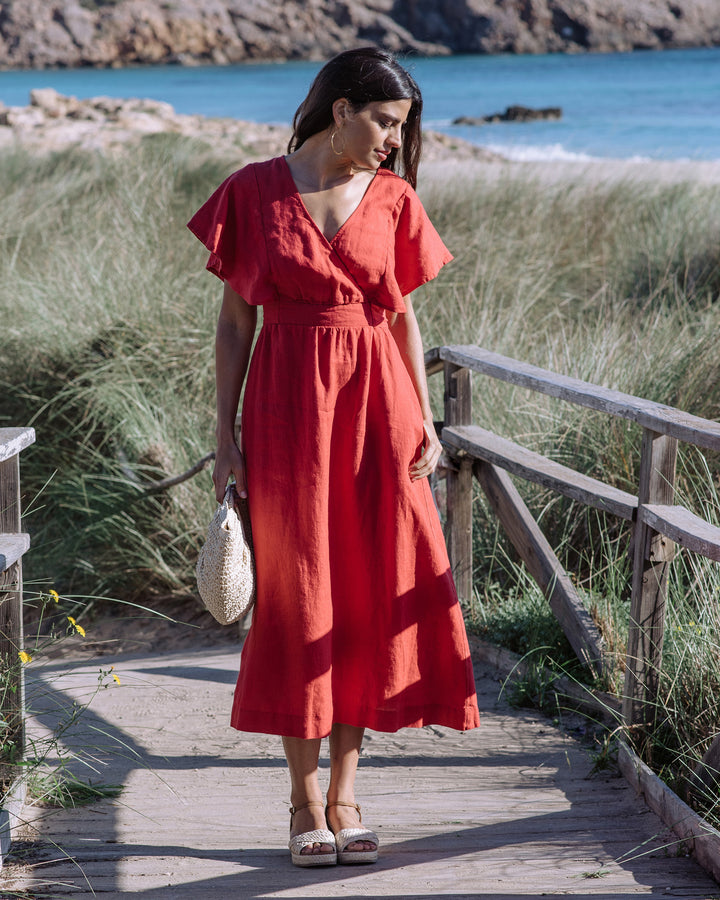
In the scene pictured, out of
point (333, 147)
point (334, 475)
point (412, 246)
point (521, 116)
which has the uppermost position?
point (333, 147)

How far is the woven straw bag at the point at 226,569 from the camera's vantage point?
218cm

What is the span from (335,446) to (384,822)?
966mm

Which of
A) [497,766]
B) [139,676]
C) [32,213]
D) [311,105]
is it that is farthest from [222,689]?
[32,213]

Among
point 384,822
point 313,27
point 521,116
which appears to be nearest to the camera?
point 384,822

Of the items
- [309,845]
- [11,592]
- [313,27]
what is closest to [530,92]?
[313,27]

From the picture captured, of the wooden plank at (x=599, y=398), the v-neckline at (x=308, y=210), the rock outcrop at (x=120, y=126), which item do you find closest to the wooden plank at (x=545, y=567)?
the wooden plank at (x=599, y=398)

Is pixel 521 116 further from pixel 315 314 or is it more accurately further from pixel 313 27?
pixel 313 27

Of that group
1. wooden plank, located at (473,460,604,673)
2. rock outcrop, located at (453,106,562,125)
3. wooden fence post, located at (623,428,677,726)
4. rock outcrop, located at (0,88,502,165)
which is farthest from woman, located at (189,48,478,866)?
rock outcrop, located at (453,106,562,125)

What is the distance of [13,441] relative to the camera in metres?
2.21

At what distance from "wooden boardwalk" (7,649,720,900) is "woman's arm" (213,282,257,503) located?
743mm

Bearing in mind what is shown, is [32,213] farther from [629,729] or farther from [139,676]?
[629,729]

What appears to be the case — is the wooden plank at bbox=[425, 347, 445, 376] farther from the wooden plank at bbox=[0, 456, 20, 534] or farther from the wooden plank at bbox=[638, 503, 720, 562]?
the wooden plank at bbox=[0, 456, 20, 534]

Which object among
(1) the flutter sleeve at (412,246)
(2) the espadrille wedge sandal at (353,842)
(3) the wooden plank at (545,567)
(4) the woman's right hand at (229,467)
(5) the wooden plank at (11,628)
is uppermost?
(1) the flutter sleeve at (412,246)

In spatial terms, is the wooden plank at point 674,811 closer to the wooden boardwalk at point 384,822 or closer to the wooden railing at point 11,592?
the wooden boardwalk at point 384,822
